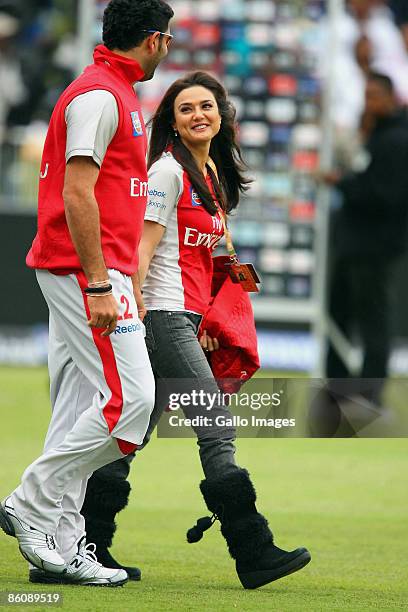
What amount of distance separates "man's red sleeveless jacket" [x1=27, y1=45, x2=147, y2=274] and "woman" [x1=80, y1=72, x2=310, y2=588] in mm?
492

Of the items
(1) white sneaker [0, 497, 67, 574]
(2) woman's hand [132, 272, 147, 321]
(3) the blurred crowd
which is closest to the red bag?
(2) woman's hand [132, 272, 147, 321]

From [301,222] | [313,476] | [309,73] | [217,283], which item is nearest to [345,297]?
[301,222]

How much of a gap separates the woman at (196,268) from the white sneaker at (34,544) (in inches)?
26.4

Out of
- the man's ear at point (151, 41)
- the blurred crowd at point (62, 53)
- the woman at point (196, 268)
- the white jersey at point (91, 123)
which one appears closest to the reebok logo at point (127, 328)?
the woman at point (196, 268)

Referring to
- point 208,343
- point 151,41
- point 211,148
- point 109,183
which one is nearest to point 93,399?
point 109,183

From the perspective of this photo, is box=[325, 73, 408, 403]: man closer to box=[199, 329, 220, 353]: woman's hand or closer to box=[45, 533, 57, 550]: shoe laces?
box=[199, 329, 220, 353]: woman's hand

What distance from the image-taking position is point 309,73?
43.9 feet

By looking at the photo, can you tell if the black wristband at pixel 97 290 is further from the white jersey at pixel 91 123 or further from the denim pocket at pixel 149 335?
the denim pocket at pixel 149 335

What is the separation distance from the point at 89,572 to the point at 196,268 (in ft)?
4.45

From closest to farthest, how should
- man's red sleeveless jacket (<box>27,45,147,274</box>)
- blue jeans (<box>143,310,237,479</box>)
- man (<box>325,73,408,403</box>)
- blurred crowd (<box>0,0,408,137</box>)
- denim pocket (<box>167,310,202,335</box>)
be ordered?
1. man's red sleeveless jacket (<box>27,45,147,274</box>)
2. blue jeans (<box>143,310,237,479</box>)
3. denim pocket (<box>167,310,202,335</box>)
4. man (<box>325,73,408,403</box>)
5. blurred crowd (<box>0,0,408,137</box>)

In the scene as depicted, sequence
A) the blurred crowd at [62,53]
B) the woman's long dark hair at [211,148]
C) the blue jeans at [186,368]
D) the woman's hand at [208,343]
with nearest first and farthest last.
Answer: the blue jeans at [186,368], the woman's long dark hair at [211,148], the woman's hand at [208,343], the blurred crowd at [62,53]

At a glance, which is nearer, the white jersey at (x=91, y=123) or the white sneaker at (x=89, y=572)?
the white jersey at (x=91, y=123)

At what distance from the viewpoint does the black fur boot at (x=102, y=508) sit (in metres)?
6.11

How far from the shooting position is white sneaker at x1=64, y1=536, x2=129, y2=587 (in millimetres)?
5742
